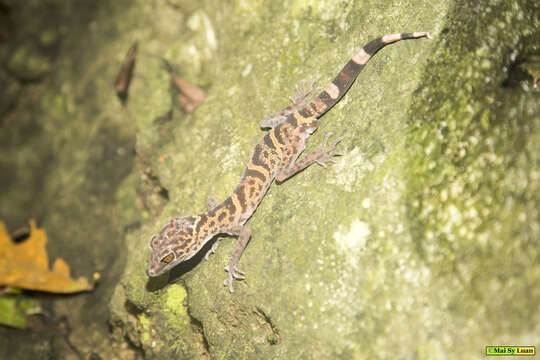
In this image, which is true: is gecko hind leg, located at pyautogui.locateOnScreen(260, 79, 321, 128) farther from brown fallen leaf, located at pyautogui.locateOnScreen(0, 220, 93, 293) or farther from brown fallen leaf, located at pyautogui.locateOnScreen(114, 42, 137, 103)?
brown fallen leaf, located at pyautogui.locateOnScreen(0, 220, 93, 293)

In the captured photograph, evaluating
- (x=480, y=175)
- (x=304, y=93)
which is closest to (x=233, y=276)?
(x=304, y=93)

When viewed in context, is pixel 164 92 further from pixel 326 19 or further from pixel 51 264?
pixel 51 264

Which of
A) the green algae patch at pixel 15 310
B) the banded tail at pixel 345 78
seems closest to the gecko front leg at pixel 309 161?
the banded tail at pixel 345 78

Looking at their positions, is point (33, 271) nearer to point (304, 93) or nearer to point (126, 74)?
point (126, 74)

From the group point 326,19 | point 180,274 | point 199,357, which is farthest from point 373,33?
point 199,357

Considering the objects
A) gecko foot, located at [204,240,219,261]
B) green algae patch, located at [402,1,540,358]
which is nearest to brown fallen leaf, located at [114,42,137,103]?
gecko foot, located at [204,240,219,261]

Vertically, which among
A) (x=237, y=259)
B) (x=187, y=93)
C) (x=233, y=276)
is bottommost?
(x=233, y=276)
